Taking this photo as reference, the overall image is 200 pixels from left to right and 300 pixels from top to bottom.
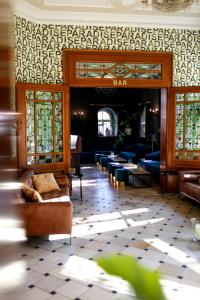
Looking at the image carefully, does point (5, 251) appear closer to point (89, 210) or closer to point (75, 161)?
point (89, 210)

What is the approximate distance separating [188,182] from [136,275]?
21.5 ft

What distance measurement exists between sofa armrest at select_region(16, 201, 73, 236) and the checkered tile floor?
0.80 feet

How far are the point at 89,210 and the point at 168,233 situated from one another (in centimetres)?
193

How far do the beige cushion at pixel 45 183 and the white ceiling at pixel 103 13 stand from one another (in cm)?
342

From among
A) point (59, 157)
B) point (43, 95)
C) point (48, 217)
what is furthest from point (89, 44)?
point (48, 217)

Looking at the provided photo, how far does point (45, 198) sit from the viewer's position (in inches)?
214

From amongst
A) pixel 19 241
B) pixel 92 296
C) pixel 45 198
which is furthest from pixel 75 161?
pixel 19 241

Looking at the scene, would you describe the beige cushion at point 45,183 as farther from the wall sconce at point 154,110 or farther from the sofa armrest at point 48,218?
the wall sconce at point 154,110

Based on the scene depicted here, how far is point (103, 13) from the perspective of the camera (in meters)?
6.72

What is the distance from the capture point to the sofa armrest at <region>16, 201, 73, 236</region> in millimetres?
4270

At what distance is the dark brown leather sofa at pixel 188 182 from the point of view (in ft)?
21.1

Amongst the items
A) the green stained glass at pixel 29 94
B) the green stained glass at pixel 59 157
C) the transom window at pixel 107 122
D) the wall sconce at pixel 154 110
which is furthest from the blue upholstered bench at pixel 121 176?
the transom window at pixel 107 122

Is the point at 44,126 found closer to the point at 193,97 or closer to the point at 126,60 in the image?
the point at 126,60

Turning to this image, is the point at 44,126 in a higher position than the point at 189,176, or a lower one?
higher
